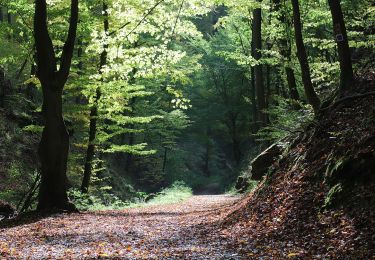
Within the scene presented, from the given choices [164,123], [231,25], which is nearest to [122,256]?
[231,25]

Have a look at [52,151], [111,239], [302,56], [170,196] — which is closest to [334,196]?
[111,239]

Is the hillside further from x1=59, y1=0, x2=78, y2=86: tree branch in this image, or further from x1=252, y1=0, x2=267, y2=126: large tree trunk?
x1=252, y1=0, x2=267, y2=126: large tree trunk

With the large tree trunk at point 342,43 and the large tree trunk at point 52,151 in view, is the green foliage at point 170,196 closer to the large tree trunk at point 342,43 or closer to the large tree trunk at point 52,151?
the large tree trunk at point 52,151

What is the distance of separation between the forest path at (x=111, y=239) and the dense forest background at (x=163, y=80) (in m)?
2.99

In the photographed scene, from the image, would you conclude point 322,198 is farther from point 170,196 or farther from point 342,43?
point 170,196

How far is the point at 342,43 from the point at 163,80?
13889 mm

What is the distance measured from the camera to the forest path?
6.32m

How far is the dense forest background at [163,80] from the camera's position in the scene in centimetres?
1136

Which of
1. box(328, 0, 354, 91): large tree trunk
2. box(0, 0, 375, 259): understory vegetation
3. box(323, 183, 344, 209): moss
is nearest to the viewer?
box(0, 0, 375, 259): understory vegetation

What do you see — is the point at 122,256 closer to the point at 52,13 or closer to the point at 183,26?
the point at 183,26

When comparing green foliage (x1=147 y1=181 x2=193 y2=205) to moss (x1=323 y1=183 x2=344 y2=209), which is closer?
moss (x1=323 y1=183 x2=344 y2=209)

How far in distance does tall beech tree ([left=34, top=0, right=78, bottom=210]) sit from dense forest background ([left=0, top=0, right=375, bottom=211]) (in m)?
0.15

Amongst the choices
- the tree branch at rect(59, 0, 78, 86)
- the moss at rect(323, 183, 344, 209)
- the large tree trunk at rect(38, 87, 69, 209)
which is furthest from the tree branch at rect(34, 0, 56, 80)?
the moss at rect(323, 183, 344, 209)

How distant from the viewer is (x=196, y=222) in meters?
10.4
